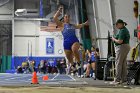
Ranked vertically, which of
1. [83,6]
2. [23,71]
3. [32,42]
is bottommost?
[23,71]

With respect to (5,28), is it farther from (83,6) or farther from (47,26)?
(83,6)

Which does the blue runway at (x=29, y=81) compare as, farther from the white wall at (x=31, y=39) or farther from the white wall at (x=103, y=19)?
the white wall at (x=31, y=39)

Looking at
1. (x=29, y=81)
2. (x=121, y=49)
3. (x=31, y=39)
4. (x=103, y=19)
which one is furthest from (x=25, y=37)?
(x=121, y=49)

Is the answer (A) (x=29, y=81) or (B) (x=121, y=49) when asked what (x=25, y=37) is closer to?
(A) (x=29, y=81)

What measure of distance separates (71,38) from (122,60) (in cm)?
136

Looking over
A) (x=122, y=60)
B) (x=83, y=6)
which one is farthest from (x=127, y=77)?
(x=83, y=6)

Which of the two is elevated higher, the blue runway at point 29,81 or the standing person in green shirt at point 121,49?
the standing person in green shirt at point 121,49

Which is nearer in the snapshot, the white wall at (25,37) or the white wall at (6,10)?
the white wall at (25,37)

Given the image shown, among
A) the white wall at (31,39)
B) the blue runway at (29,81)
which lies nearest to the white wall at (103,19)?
the blue runway at (29,81)

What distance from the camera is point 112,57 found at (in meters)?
10.9

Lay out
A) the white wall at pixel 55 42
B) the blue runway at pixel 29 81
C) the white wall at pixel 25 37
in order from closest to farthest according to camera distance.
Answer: the blue runway at pixel 29 81, the white wall at pixel 55 42, the white wall at pixel 25 37

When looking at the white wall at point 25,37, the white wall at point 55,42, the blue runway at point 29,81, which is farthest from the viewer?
the white wall at point 25,37

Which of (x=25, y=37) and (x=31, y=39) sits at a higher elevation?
(x=25, y=37)

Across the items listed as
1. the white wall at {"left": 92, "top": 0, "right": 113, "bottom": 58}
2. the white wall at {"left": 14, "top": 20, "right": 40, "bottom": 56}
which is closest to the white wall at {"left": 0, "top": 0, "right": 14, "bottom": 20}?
the white wall at {"left": 14, "top": 20, "right": 40, "bottom": 56}
